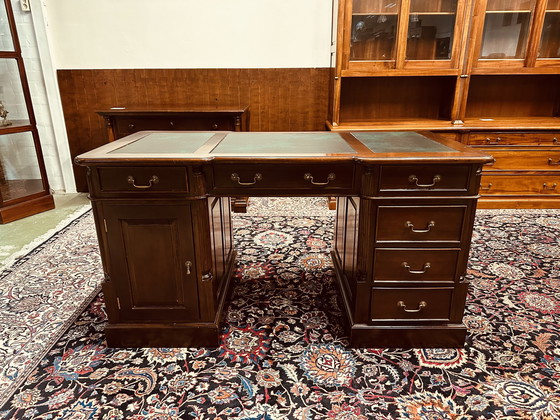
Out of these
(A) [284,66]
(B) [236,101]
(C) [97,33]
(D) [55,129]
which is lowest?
(D) [55,129]

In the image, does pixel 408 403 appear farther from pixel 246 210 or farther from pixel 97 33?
pixel 97 33

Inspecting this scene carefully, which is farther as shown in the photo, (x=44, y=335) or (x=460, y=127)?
(x=460, y=127)

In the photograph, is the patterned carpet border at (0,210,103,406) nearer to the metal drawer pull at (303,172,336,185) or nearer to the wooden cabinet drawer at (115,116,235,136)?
the wooden cabinet drawer at (115,116,235,136)

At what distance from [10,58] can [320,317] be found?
135 inches

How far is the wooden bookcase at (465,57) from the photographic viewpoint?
11.2 feet

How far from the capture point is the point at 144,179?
165 centimetres

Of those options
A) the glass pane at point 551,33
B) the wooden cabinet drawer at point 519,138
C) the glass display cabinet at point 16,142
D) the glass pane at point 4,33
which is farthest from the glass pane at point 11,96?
the glass pane at point 551,33

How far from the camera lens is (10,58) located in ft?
11.1

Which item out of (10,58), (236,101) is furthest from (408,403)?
(10,58)

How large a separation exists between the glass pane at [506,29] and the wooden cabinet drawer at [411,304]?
2705 millimetres

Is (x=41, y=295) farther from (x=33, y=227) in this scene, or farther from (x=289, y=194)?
(x=289, y=194)

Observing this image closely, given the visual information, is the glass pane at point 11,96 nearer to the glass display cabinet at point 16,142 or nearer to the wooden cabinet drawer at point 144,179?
the glass display cabinet at point 16,142

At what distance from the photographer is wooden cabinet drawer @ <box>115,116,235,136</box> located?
347 cm

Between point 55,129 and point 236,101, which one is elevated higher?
point 236,101
